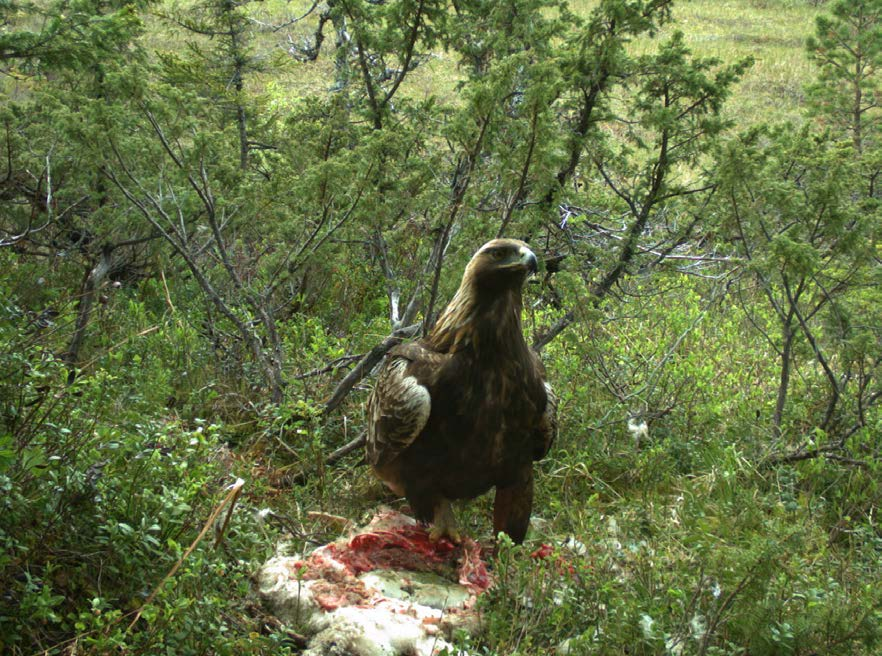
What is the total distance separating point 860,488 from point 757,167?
220 centimetres

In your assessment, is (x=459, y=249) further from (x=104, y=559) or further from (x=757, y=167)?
(x=104, y=559)

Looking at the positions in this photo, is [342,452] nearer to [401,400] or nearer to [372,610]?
[401,400]

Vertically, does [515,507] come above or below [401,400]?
below

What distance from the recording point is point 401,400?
3895 millimetres

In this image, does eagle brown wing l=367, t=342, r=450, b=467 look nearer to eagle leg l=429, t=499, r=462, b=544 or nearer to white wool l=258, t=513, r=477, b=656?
eagle leg l=429, t=499, r=462, b=544

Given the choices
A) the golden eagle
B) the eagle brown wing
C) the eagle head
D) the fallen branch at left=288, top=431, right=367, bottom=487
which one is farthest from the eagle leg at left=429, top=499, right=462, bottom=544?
the eagle head

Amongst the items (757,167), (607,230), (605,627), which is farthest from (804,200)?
(605,627)

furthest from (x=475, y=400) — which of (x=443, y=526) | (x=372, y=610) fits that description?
(x=372, y=610)

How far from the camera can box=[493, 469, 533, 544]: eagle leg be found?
418cm

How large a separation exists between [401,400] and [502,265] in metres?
0.81

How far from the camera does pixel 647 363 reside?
6.08m

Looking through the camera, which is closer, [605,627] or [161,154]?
[605,627]

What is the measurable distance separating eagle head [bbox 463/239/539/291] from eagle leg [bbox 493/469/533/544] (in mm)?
1012

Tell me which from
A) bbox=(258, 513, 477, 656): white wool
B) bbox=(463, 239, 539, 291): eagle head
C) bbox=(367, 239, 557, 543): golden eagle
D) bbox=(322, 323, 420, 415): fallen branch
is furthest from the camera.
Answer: bbox=(322, 323, 420, 415): fallen branch
